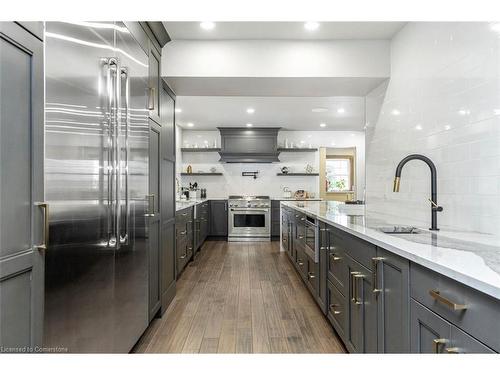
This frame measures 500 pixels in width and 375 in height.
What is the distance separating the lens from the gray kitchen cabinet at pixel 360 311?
1.61 metres

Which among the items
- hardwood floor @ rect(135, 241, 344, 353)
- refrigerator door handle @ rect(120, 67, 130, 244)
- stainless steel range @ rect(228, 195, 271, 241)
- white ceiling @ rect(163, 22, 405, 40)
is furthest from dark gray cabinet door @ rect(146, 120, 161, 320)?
stainless steel range @ rect(228, 195, 271, 241)

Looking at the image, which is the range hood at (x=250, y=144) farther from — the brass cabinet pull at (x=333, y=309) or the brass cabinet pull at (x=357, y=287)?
the brass cabinet pull at (x=357, y=287)

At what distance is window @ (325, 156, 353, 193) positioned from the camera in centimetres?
799

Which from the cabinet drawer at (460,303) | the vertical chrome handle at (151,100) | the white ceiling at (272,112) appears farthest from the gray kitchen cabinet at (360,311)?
the white ceiling at (272,112)

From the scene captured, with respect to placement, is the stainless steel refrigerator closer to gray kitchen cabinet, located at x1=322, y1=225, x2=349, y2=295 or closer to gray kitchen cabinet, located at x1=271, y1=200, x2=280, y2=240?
gray kitchen cabinet, located at x1=322, y1=225, x2=349, y2=295

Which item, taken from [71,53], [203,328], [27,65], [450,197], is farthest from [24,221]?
[450,197]

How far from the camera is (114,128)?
169cm

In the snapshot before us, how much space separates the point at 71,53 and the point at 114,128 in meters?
0.45

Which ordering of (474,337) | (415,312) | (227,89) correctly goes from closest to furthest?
(474,337) < (415,312) < (227,89)

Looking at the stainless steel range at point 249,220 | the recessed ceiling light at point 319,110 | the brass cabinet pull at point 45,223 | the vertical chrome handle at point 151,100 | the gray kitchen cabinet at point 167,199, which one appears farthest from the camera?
the stainless steel range at point 249,220

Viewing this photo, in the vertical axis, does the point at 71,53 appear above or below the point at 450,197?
above

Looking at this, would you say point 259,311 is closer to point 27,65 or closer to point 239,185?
point 27,65

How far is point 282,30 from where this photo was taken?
273 centimetres

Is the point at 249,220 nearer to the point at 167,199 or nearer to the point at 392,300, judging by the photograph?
the point at 167,199
